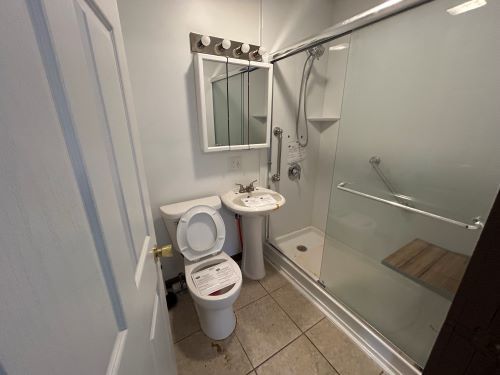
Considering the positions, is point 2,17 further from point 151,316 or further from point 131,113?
point 151,316

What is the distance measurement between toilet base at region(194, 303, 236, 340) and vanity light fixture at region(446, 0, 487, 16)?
7.47 feet

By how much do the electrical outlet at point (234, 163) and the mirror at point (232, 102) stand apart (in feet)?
0.40

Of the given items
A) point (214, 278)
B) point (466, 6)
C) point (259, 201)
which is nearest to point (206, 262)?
point (214, 278)

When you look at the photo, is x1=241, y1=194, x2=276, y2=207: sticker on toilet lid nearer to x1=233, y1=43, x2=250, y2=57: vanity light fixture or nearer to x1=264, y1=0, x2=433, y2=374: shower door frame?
x1=264, y1=0, x2=433, y2=374: shower door frame

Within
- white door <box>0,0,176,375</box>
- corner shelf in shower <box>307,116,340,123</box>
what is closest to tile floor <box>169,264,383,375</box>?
white door <box>0,0,176,375</box>

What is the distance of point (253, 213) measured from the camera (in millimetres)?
1588

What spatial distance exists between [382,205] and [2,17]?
6.43ft

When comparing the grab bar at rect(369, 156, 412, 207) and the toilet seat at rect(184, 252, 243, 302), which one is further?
the grab bar at rect(369, 156, 412, 207)

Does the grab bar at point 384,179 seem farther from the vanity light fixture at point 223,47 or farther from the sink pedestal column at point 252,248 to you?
the vanity light fixture at point 223,47

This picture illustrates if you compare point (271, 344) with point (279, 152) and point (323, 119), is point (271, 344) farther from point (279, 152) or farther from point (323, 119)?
point (323, 119)

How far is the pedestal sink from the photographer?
163 centimetres

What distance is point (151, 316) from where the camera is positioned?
673 millimetres

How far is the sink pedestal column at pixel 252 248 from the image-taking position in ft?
5.98

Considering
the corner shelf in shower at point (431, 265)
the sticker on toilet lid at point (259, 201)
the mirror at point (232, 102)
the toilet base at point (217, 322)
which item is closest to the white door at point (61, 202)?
the toilet base at point (217, 322)
